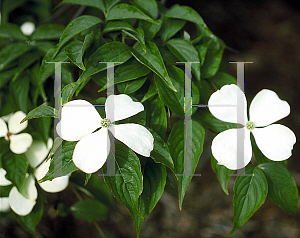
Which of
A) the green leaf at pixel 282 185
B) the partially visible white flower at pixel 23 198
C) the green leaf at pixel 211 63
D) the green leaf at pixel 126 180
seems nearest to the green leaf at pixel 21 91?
the partially visible white flower at pixel 23 198

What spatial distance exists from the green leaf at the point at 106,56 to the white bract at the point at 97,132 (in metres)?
0.05

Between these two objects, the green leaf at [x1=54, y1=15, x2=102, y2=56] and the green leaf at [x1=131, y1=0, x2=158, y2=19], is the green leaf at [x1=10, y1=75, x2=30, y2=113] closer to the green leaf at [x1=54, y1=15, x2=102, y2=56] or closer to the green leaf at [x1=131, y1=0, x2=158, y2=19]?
the green leaf at [x1=54, y1=15, x2=102, y2=56]

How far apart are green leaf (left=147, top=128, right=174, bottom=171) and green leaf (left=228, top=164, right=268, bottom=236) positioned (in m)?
0.13

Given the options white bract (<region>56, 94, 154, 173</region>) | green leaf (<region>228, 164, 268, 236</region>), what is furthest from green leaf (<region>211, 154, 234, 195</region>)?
white bract (<region>56, 94, 154, 173</region>)

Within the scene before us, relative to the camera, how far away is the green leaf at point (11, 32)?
50cm

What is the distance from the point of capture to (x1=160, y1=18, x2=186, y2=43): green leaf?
477 millimetres

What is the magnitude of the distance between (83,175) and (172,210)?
455 millimetres

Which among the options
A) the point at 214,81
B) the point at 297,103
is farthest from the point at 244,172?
the point at 297,103

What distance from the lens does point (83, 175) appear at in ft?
1.91

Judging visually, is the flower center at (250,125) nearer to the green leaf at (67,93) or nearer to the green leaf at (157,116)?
the green leaf at (157,116)

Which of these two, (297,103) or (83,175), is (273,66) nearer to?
(297,103)

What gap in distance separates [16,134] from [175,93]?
32cm

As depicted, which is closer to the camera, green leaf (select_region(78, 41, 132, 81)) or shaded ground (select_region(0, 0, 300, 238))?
green leaf (select_region(78, 41, 132, 81))

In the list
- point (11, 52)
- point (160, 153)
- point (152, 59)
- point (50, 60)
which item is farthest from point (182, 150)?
point (11, 52)
